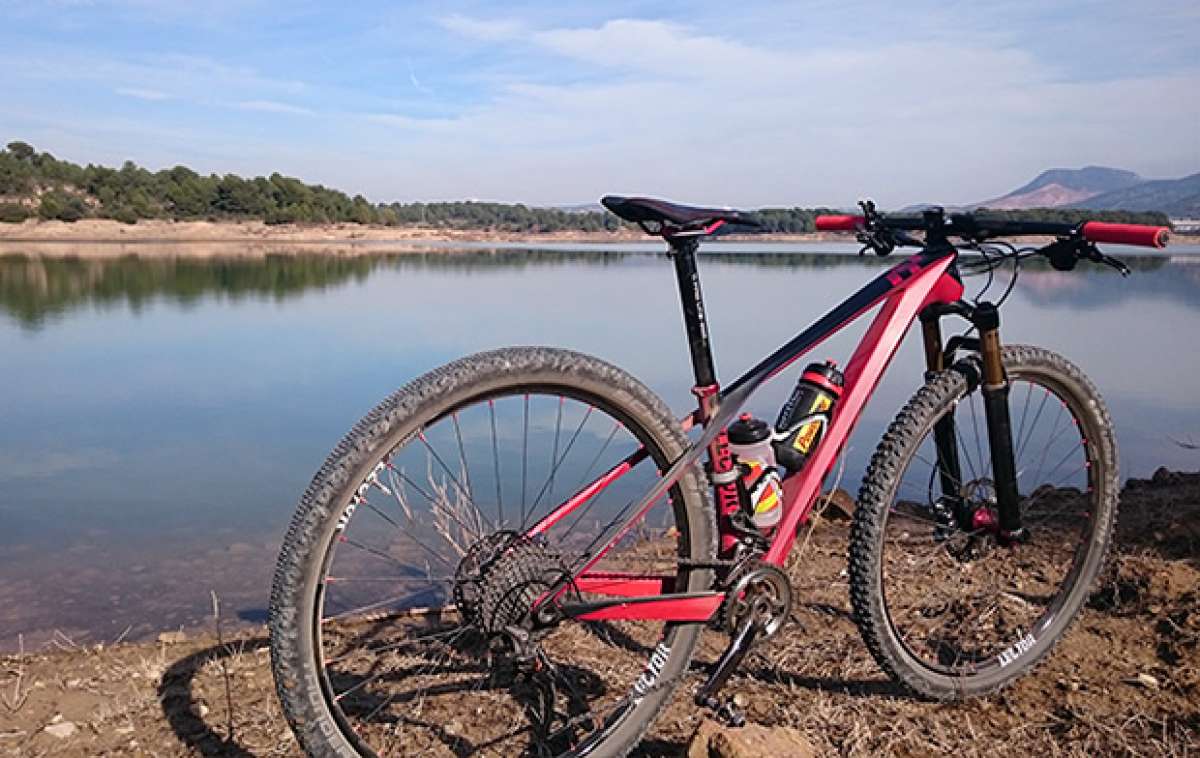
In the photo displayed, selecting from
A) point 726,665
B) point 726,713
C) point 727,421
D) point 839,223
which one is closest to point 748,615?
point 726,665

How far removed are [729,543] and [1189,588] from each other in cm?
195

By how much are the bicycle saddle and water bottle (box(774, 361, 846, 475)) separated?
61cm

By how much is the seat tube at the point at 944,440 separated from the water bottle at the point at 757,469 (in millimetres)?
731

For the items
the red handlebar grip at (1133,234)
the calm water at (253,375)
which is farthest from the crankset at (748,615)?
the calm water at (253,375)

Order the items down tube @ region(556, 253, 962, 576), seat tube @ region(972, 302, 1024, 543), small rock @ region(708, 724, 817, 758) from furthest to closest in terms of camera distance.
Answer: seat tube @ region(972, 302, 1024, 543)
down tube @ region(556, 253, 962, 576)
small rock @ region(708, 724, 817, 758)

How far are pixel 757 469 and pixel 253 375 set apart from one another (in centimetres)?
993

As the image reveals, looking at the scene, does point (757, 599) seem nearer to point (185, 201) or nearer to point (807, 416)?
point (807, 416)

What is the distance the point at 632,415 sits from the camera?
2.23m

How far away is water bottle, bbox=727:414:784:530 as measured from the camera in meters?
2.55

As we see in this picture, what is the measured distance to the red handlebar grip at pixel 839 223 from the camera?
2.98 meters

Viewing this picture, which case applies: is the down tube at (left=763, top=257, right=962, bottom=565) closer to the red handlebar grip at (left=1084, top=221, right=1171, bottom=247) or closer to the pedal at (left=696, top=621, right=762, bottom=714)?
the pedal at (left=696, top=621, right=762, bottom=714)

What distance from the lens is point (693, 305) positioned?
2410 mm

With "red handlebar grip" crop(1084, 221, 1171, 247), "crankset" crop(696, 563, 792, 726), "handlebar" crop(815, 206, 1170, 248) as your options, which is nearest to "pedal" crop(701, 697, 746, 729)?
"crankset" crop(696, 563, 792, 726)

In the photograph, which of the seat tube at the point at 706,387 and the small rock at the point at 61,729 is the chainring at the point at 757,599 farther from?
the small rock at the point at 61,729
